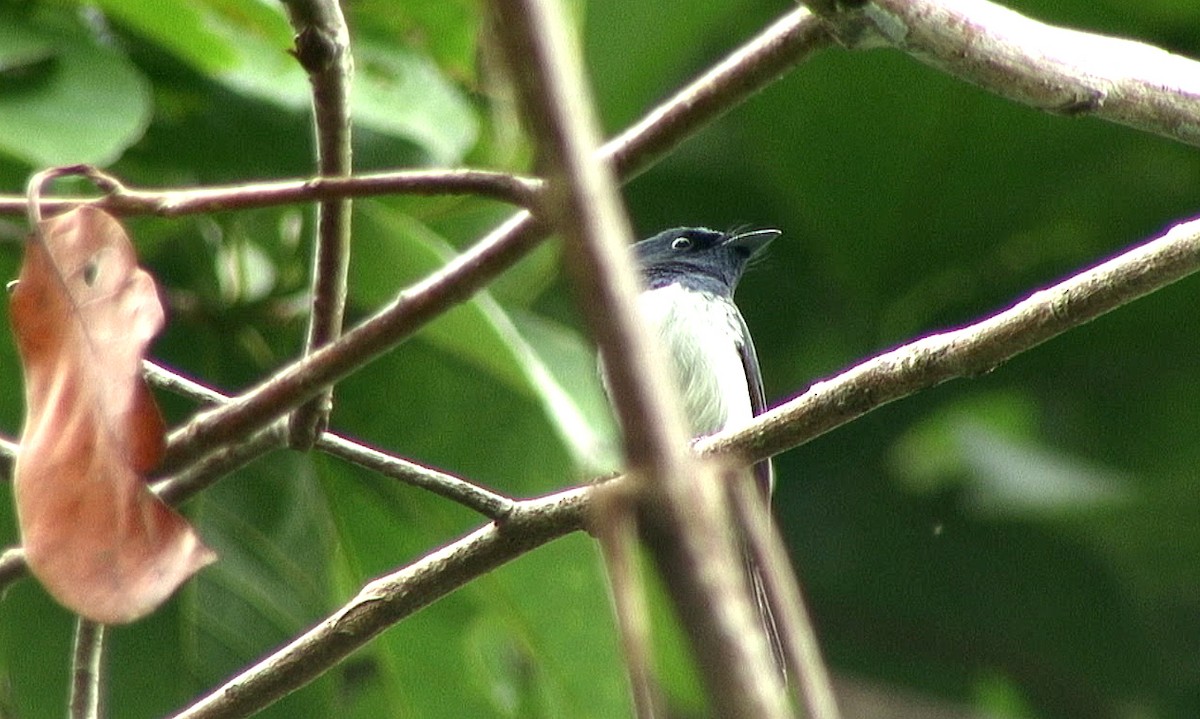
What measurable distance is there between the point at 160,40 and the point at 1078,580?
219 cm

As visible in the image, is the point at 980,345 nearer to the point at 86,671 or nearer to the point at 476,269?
the point at 476,269

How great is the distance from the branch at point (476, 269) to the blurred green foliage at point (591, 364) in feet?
1.12

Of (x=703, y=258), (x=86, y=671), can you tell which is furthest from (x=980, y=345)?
(x=703, y=258)

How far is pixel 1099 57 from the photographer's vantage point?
1428mm

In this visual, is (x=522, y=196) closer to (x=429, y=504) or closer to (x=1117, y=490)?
(x=429, y=504)

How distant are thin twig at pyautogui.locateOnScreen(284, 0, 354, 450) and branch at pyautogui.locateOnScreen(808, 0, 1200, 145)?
0.39 meters

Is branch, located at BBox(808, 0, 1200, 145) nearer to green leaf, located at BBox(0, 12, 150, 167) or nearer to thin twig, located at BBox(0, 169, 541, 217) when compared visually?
thin twig, located at BBox(0, 169, 541, 217)

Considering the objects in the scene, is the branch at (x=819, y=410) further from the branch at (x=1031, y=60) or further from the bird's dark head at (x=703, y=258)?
the bird's dark head at (x=703, y=258)

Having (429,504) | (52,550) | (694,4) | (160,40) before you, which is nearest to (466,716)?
(429,504)

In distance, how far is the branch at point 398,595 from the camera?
1417 millimetres

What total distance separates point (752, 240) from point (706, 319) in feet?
0.54

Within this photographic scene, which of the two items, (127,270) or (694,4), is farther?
(694,4)

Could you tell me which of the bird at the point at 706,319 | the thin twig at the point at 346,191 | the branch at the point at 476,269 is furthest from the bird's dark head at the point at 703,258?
the thin twig at the point at 346,191

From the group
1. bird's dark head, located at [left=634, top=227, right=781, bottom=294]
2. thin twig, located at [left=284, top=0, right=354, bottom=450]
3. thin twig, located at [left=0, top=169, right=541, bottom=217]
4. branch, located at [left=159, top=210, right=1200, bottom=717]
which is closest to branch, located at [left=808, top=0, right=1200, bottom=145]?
branch, located at [left=159, top=210, right=1200, bottom=717]
